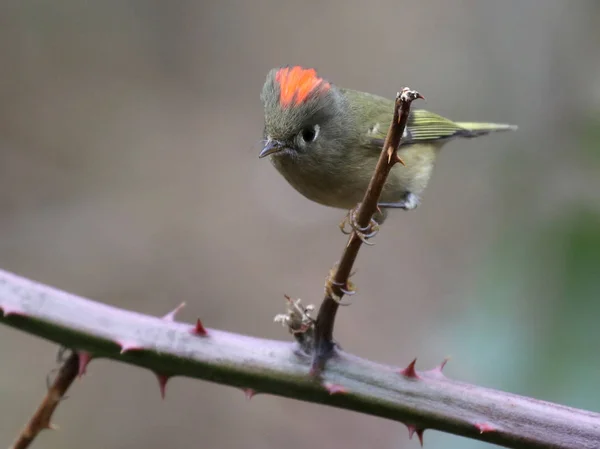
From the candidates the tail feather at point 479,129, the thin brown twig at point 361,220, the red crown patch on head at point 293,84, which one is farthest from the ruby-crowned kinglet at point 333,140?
the thin brown twig at point 361,220

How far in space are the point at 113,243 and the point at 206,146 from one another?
1.47m

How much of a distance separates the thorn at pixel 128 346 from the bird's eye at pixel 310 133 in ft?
4.12

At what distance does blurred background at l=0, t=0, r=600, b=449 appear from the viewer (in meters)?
4.50

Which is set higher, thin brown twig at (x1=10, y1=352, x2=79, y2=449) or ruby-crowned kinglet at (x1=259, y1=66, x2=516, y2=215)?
ruby-crowned kinglet at (x1=259, y1=66, x2=516, y2=215)

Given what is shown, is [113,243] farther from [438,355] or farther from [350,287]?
[350,287]

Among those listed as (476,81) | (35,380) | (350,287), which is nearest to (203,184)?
(35,380)

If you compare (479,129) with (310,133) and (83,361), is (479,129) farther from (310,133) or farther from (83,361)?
(83,361)

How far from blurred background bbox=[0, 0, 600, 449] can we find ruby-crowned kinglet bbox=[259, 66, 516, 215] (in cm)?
53

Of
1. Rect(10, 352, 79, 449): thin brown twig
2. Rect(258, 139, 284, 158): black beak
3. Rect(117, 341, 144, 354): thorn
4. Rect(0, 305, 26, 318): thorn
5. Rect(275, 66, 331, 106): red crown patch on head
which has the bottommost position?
Rect(10, 352, 79, 449): thin brown twig

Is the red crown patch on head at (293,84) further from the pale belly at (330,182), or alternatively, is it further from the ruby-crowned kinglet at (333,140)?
the pale belly at (330,182)

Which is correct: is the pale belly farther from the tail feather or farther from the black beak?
the tail feather

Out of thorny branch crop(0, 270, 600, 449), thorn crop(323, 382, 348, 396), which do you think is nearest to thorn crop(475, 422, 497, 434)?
thorny branch crop(0, 270, 600, 449)

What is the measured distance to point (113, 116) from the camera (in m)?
6.33

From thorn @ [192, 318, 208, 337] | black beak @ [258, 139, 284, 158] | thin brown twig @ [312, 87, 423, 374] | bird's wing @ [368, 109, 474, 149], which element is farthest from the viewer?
bird's wing @ [368, 109, 474, 149]
